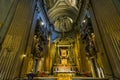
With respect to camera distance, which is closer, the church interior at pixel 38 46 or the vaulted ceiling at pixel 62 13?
the church interior at pixel 38 46

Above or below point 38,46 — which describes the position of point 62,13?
above

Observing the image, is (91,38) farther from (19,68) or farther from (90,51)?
(19,68)

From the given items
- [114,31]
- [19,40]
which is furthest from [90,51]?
[19,40]

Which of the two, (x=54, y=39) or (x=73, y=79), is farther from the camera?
(x=54, y=39)

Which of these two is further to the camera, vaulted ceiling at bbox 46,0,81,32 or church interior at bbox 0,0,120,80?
vaulted ceiling at bbox 46,0,81,32

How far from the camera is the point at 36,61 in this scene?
845 cm

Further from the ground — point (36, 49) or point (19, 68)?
point (36, 49)

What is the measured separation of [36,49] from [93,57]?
3803 mm

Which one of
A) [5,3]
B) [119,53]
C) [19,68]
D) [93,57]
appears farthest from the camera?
[93,57]

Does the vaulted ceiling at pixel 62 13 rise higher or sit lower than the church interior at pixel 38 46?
higher

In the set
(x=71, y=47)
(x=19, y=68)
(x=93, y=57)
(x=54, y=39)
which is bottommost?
(x=19, y=68)

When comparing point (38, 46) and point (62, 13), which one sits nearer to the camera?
point (38, 46)

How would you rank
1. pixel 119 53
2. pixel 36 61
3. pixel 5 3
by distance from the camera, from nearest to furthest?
1. pixel 119 53
2. pixel 5 3
3. pixel 36 61

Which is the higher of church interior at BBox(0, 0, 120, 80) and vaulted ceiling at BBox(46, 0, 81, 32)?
vaulted ceiling at BBox(46, 0, 81, 32)
